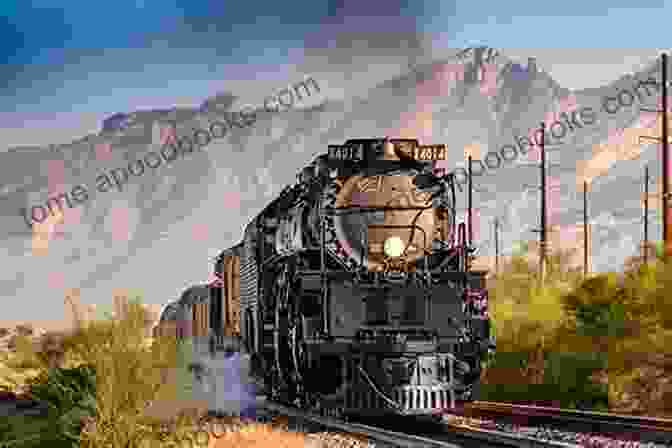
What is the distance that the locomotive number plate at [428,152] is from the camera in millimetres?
18906

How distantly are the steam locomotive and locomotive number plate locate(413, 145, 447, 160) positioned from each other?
0.02 metres

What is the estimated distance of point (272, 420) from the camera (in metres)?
19.3

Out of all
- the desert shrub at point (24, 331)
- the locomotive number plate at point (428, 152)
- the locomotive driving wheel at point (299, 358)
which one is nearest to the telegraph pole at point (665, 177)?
the locomotive number plate at point (428, 152)

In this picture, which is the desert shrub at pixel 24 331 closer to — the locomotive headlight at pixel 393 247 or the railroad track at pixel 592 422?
the locomotive headlight at pixel 393 247

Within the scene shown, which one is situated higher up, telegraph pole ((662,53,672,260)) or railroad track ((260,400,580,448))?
telegraph pole ((662,53,672,260))

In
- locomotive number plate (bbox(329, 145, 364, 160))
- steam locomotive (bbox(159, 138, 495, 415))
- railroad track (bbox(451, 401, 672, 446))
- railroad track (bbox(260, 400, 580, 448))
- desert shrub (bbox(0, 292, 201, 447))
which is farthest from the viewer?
locomotive number plate (bbox(329, 145, 364, 160))

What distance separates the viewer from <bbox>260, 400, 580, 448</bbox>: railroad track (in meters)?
14.2

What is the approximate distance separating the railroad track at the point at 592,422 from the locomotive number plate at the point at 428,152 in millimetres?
4699

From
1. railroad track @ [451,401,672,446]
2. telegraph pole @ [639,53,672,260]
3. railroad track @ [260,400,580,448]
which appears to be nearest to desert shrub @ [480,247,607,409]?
railroad track @ [451,401,672,446]

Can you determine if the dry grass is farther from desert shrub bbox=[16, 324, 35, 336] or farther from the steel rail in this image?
the steel rail

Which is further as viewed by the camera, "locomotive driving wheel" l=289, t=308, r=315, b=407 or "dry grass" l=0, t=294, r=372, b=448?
"locomotive driving wheel" l=289, t=308, r=315, b=407

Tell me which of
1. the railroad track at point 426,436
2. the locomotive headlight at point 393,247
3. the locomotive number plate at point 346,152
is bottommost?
the railroad track at point 426,436

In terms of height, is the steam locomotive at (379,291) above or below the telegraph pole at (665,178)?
below

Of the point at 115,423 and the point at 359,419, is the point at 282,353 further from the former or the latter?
the point at 115,423
